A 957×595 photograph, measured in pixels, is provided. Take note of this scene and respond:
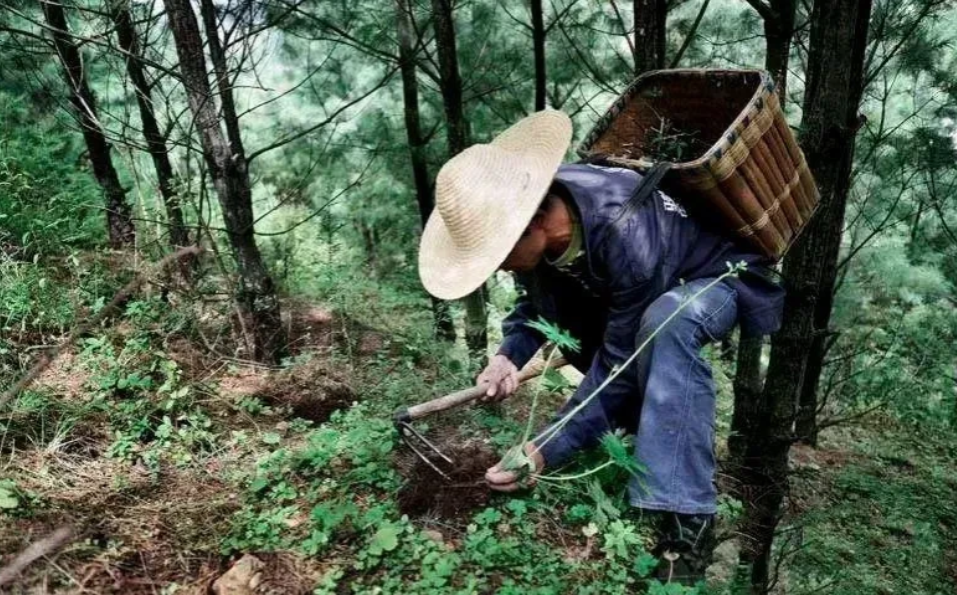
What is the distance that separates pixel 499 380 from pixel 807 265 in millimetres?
1596

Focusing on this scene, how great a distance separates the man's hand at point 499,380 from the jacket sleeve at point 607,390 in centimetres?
26

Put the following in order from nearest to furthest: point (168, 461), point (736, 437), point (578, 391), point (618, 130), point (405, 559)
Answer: point (405, 559) < point (578, 391) < point (168, 461) < point (618, 130) < point (736, 437)

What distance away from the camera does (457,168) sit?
2.30 m

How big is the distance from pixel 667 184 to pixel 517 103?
5.20 meters

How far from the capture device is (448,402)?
8.64 feet

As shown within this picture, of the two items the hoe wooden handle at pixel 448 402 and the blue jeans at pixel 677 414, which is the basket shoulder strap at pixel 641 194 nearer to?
the blue jeans at pixel 677 414

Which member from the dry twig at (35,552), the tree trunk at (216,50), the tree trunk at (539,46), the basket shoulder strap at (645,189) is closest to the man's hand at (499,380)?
the basket shoulder strap at (645,189)

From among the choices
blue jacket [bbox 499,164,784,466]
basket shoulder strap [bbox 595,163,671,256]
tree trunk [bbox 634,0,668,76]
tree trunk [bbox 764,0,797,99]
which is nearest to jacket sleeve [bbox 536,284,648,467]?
blue jacket [bbox 499,164,784,466]

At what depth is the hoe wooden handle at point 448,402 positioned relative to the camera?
8.38 ft

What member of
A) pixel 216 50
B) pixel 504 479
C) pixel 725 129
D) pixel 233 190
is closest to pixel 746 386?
pixel 725 129

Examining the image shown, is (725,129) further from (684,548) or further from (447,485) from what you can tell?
(447,485)

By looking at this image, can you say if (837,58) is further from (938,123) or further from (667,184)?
(938,123)

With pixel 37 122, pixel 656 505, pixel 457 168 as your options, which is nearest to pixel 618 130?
pixel 457 168

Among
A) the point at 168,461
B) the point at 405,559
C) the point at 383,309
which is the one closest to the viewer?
the point at 405,559
